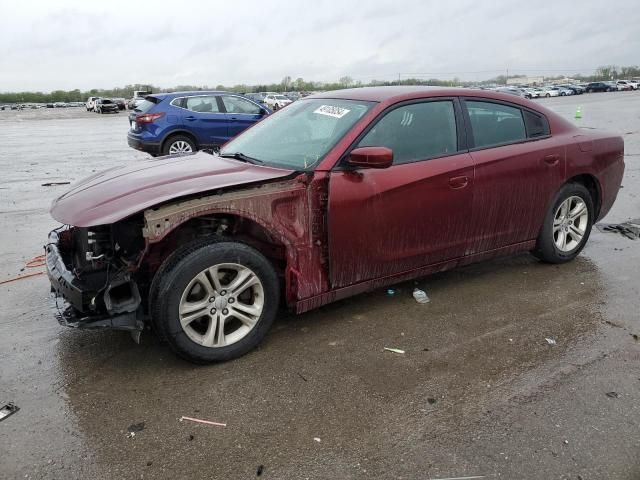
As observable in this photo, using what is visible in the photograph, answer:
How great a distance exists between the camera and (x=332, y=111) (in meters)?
4.14

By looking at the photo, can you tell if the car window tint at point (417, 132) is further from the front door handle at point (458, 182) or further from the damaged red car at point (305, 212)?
the front door handle at point (458, 182)

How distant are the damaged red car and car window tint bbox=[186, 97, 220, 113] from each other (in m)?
8.18

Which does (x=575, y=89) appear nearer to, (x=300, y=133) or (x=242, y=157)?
(x=300, y=133)

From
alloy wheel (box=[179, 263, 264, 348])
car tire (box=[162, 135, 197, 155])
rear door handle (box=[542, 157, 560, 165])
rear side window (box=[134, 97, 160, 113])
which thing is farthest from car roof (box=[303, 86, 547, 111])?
rear side window (box=[134, 97, 160, 113])

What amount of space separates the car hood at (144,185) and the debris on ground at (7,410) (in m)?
1.04

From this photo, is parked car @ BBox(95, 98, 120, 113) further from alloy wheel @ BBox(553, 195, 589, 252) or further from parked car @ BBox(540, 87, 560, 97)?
parked car @ BBox(540, 87, 560, 97)

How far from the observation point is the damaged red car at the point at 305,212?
3.17 m

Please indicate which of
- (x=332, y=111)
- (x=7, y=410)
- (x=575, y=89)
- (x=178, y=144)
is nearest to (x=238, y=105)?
(x=178, y=144)

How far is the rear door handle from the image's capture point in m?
4.60

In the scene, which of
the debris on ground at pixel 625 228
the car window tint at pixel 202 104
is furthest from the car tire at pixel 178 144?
the debris on ground at pixel 625 228

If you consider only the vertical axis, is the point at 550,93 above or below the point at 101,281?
below

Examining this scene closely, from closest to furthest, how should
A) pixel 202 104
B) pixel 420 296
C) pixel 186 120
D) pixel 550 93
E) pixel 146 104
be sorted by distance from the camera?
pixel 420 296
pixel 186 120
pixel 146 104
pixel 202 104
pixel 550 93

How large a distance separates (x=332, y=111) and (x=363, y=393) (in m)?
2.16

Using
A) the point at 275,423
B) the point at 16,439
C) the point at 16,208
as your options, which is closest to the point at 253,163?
the point at 275,423
